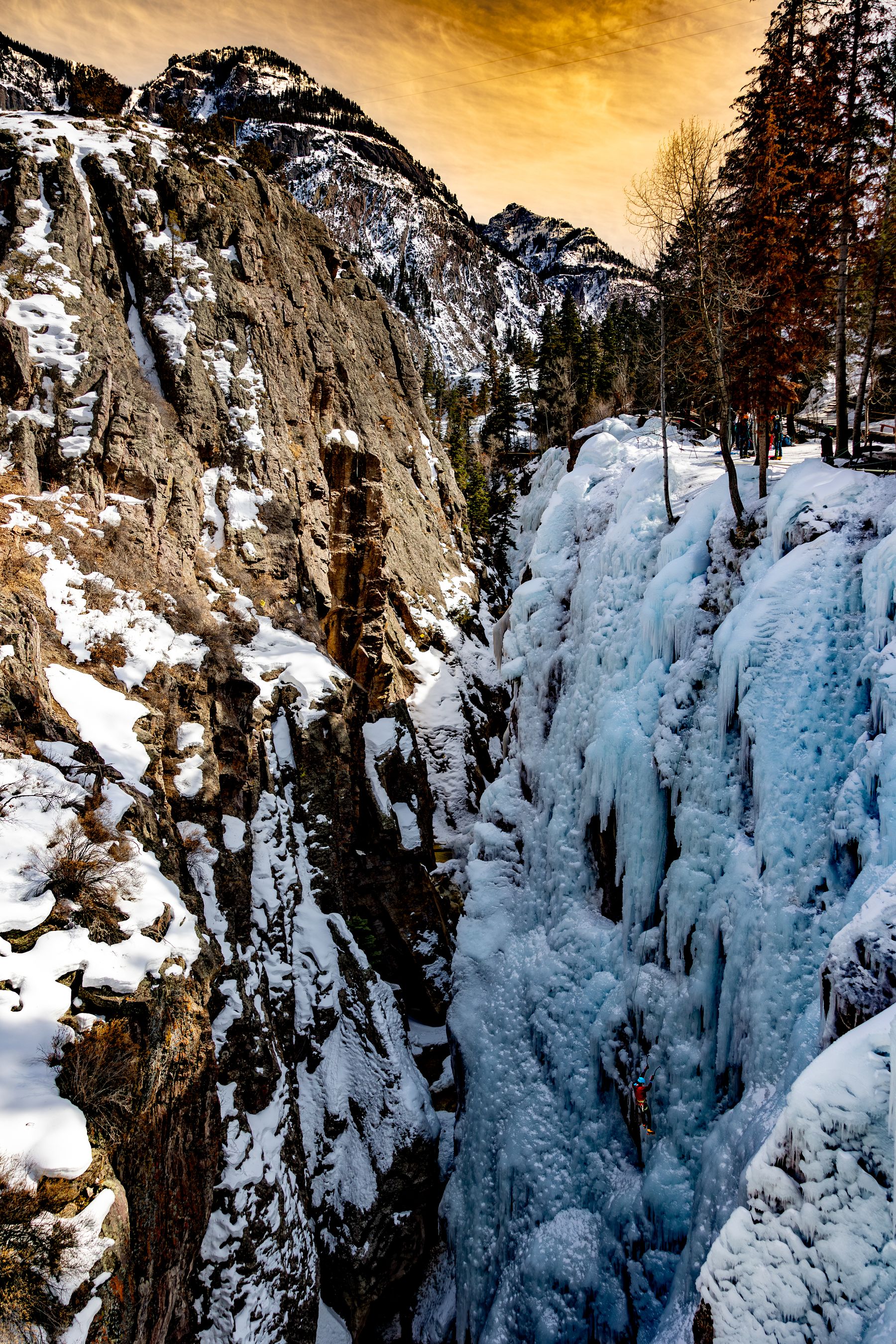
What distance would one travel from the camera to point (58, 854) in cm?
760

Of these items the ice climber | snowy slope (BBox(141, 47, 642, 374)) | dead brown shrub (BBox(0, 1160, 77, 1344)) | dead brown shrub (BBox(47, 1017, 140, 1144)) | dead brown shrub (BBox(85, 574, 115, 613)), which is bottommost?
the ice climber

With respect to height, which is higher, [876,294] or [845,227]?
[845,227]

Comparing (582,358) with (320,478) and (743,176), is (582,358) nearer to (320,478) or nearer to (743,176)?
(320,478)

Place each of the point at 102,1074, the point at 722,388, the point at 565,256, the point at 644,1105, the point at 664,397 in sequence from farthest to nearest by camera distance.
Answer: the point at 565,256 < the point at 664,397 < the point at 722,388 < the point at 644,1105 < the point at 102,1074

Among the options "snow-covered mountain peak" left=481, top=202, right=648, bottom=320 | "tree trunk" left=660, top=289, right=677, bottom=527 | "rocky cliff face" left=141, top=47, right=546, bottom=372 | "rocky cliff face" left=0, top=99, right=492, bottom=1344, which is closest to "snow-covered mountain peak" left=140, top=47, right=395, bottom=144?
"rocky cliff face" left=141, top=47, right=546, bottom=372

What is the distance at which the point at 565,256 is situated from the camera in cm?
9744

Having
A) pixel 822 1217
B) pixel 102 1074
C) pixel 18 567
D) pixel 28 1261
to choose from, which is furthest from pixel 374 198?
pixel 822 1217

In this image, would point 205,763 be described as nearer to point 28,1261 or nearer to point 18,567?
point 18,567

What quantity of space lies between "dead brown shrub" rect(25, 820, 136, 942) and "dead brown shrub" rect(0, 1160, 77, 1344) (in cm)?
251

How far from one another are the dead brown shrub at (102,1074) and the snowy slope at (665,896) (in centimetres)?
664

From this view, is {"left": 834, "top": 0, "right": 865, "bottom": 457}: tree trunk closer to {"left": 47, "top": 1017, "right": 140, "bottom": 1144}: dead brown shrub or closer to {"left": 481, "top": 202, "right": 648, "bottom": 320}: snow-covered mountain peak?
{"left": 47, "top": 1017, "right": 140, "bottom": 1144}: dead brown shrub

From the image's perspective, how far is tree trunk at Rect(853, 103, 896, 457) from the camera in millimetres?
11539

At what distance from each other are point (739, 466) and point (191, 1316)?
1782 cm

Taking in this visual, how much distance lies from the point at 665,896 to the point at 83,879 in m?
8.51
